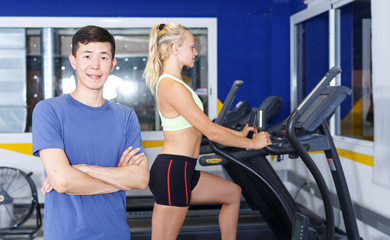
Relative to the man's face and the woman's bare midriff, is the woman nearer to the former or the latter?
the woman's bare midriff

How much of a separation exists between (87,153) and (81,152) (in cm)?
2

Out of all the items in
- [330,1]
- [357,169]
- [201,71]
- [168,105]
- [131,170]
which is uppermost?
[330,1]

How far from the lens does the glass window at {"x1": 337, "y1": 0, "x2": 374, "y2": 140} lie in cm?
392

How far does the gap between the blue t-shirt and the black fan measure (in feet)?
9.20

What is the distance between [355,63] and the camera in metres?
4.01

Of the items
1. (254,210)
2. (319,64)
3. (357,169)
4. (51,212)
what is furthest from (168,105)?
(319,64)

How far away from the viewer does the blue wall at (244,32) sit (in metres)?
4.73

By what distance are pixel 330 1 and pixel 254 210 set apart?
202cm

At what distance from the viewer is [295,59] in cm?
483

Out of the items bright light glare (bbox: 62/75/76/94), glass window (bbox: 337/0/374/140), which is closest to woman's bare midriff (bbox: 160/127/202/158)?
glass window (bbox: 337/0/374/140)

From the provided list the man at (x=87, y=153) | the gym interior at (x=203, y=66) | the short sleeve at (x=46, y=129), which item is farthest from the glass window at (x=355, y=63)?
the short sleeve at (x=46, y=129)

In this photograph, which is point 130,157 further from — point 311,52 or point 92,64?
point 311,52

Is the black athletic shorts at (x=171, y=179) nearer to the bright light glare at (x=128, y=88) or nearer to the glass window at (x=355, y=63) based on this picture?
the glass window at (x=355, y=63)

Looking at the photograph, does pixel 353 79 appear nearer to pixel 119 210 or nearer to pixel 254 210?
pixel 254 210
